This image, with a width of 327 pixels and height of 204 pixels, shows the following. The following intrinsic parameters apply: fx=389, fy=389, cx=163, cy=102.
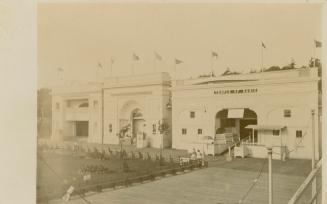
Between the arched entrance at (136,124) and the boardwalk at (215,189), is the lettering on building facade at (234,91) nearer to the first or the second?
the boardwalk at (215,189)

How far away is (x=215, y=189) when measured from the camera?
2.72 metres

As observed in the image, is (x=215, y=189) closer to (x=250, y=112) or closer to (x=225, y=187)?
(x=225, y=187)

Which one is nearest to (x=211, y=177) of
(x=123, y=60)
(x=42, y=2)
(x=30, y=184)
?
(x=123, y=60)

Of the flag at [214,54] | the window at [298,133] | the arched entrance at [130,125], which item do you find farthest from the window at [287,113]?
the arched entrance at [130,125]

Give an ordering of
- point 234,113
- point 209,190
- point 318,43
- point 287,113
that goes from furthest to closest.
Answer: point 234,113
point 209,190
point 287,113
point 318,43

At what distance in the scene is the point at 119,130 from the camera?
3.21 meters

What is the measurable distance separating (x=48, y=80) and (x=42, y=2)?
52cm

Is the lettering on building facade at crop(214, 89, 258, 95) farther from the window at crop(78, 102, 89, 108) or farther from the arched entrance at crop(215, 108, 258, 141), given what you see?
the window at crop(78, 102, 89, 108)

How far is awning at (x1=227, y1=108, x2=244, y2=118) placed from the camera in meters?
3.00

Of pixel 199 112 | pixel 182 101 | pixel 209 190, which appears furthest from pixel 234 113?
pixel 209 190

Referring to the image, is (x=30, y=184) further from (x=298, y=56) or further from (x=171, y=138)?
(x=298, y=56)

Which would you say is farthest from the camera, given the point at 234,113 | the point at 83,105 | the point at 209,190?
the point at 83,105

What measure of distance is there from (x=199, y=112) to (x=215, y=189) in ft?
2.47

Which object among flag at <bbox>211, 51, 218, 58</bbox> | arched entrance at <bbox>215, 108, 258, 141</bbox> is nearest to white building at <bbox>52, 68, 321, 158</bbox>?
arched entrance at <bbox>215, 108, 258, 141</bbox>
